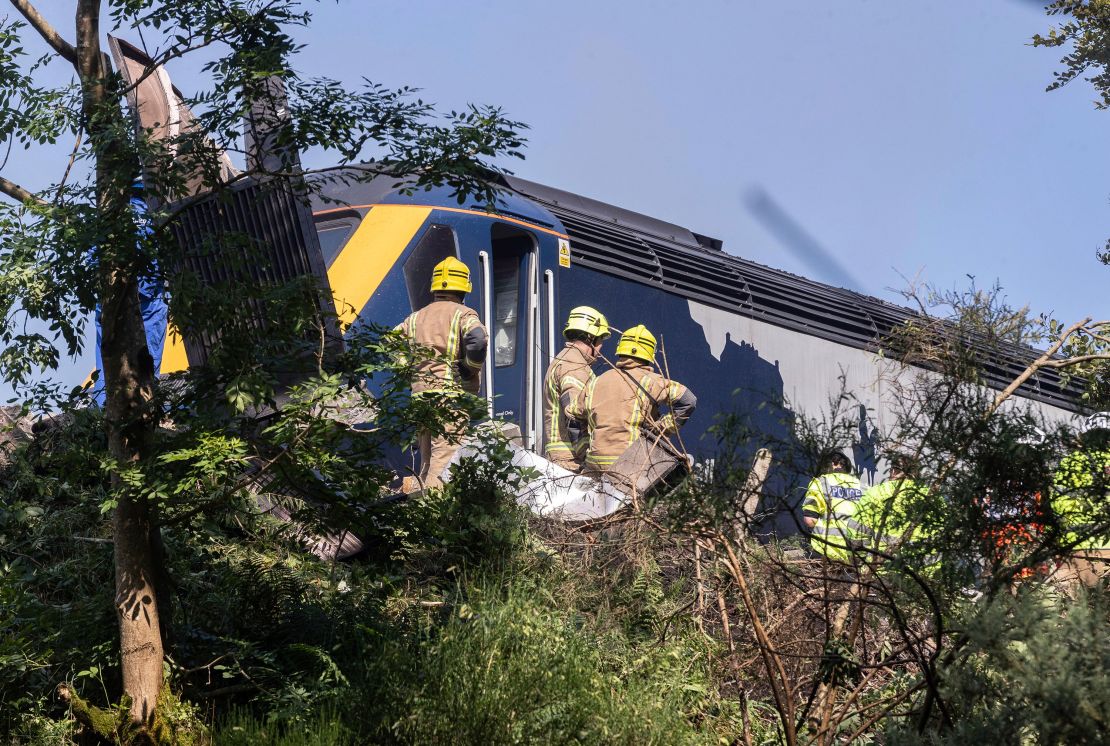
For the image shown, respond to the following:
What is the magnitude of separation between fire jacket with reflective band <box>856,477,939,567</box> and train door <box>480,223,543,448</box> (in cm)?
397

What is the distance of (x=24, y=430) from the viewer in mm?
9492

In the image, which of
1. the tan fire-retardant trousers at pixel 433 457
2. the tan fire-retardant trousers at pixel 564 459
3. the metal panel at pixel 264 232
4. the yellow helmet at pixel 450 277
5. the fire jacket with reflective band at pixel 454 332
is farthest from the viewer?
the tan fire-retardant trousers at pixel 564 459

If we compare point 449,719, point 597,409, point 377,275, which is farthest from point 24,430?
point 449,719

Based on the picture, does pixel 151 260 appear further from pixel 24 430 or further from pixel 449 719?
pixel 24 430

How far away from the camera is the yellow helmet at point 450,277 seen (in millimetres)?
9742

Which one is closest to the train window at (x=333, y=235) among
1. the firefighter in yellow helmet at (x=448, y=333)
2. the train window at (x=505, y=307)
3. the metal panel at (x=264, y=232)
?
the firefighter in yellow helmet at (x=448, y=333)

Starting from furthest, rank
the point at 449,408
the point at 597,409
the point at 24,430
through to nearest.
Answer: the point at 597,409, the point at 24,430, the point at 449,408

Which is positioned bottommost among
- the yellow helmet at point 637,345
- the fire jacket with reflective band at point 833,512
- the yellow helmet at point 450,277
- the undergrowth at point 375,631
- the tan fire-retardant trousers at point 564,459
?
the undergrowth at point 375,631

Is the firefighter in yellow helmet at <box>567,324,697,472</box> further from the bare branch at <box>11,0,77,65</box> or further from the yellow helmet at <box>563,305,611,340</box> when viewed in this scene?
the bare branch at <box>11,0,77,65</box>

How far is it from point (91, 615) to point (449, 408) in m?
2.27

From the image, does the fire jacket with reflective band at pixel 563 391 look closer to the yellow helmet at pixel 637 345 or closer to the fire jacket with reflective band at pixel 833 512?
the yellow helmet at pixel 637 345

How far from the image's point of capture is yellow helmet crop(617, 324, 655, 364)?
33.9 feet

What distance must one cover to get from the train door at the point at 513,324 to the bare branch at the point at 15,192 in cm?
392

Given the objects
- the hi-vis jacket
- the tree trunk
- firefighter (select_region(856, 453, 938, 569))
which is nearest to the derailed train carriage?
the hi-vis jacket
